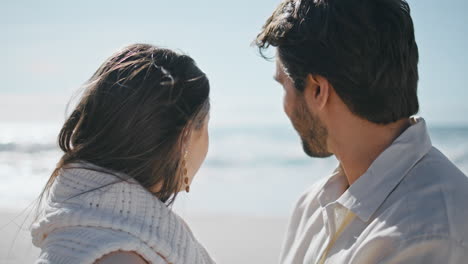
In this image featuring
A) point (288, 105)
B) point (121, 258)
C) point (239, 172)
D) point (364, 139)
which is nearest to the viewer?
point (121, 258)

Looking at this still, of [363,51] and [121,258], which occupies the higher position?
[363,51]

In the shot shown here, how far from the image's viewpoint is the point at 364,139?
2535 mm

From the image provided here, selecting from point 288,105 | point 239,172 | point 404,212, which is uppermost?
point 288,105

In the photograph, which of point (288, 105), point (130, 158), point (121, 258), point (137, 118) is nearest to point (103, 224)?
point (121, 258)

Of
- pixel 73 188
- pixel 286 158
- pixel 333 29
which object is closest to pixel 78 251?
pixel 73 188

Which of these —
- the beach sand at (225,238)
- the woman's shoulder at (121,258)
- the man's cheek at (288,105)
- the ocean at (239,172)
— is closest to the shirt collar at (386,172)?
the man's cheek at (288,105)

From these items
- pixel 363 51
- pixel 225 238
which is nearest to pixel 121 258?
pixel 363 51

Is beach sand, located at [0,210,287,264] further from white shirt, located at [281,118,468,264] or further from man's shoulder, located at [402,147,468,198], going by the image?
man's shoulder, located at [402,147,468,198]

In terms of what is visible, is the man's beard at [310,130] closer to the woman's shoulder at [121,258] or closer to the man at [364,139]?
the man at [364,139]

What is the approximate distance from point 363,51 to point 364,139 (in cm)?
43

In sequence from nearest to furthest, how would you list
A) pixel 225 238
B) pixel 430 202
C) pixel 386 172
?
pixel 430 202, pixel 386 172, pixel 225 238

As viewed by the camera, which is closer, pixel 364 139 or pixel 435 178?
pixel 435 178

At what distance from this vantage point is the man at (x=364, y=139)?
6.79 feet

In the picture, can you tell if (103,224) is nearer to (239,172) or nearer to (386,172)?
(386,172)
